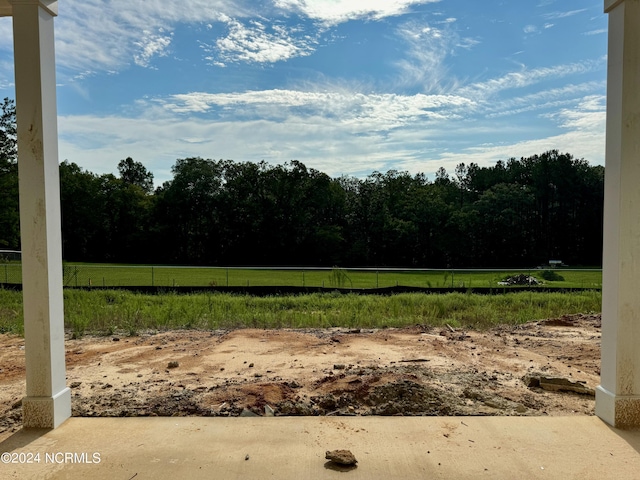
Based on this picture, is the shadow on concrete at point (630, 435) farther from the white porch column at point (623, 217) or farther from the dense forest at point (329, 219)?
the dense forest at point (329, 219)

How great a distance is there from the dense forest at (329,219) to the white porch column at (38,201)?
4334 cm

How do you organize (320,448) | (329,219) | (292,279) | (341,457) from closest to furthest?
(341,457), (320,448), (292,279), (329,219)

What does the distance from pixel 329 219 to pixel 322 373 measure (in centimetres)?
4625

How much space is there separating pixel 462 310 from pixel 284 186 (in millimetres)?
40578

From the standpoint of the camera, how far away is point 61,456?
3088mm

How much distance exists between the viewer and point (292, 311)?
479 inches

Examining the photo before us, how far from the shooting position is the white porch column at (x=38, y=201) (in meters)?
3.38

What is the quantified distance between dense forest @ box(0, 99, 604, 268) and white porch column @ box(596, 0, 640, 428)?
142ft

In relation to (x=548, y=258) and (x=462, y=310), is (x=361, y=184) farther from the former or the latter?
(x=462, y=310)

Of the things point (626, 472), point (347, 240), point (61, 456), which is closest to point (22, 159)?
point (61, 456)

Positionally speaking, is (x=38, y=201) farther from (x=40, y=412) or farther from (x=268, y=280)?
(x=268, y=280)

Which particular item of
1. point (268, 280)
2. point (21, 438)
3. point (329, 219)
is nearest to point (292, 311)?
point (21, 438)

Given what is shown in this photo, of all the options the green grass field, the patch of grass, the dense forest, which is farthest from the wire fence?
the dense forest

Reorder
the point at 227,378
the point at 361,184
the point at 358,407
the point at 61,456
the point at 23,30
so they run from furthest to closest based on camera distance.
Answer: the point at 361,184 < the point at 227,378 < the point at 358,407 < the point at 23,30 < the point at 61,456
